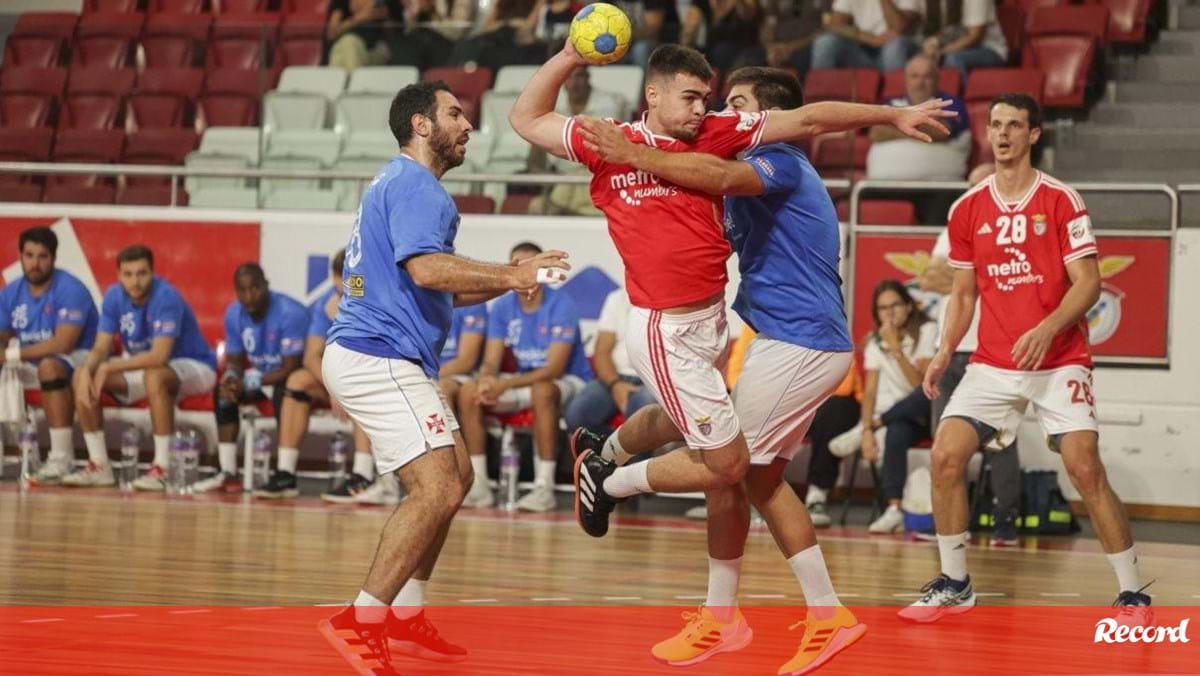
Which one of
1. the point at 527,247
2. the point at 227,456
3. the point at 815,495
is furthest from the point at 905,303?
the point at 227,456

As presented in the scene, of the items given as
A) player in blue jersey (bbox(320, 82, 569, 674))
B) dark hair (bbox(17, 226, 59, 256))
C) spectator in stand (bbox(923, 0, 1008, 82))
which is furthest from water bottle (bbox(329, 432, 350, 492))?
player in blue jersey (bbox(320, 82, 569, 674))

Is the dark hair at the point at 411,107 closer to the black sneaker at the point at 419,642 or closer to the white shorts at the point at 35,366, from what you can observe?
the black sneaker at the point at 419,642

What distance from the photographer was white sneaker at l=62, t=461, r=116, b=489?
12267mm

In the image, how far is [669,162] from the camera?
18.3 feet

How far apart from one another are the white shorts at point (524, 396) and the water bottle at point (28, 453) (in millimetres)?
3413

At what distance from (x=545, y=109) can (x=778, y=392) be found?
4.26 ft

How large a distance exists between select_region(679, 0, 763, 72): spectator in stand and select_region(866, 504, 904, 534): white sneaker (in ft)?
15.1

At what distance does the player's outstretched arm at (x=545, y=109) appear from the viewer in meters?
5.84

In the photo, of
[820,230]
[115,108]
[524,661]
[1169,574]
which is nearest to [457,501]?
[524,661]

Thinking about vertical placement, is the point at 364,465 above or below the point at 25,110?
below

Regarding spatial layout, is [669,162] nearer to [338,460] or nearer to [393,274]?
[393,274]

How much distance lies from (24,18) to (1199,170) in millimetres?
9792

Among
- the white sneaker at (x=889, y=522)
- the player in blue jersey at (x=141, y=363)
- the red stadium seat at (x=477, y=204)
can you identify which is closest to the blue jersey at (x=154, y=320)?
the player in blue jersey at (x=141, y=363)

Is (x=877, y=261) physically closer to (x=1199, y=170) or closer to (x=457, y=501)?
(x=1199, y=170)
